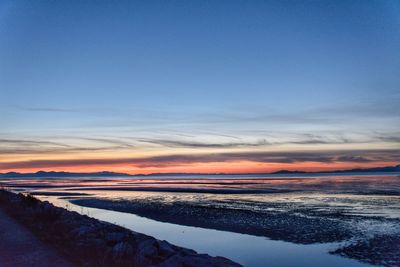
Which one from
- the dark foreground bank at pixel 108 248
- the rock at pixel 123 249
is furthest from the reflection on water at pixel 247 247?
the rock at pixel 123 249

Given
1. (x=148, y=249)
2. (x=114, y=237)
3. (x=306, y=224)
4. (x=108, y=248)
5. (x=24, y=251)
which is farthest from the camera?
(x=306, y=224)

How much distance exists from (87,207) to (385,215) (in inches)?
821

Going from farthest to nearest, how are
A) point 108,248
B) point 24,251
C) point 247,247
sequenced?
point 247,247 → point 108,248 → point 24,251

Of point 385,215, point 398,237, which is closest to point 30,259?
point 398,237

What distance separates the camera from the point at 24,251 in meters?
11.0

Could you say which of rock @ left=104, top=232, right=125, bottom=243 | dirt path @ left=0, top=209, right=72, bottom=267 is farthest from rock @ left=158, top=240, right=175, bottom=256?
dirt path @ left=0, top=209, right=72, bottom=267

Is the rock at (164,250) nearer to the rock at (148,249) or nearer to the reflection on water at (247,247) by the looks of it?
the rock at (148,249)

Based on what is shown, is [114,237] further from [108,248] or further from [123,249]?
[123,249]

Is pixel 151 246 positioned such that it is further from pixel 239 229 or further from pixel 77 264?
pixel 239 229

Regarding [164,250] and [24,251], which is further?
[164,250]

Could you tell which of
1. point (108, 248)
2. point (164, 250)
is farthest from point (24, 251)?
point (164, 250)

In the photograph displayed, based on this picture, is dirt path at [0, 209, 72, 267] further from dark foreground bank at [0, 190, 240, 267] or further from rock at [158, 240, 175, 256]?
rock at [158, 240, 175, 256]

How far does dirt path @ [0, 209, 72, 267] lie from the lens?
9656 mm

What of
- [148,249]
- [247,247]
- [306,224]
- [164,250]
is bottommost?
[247,247]
